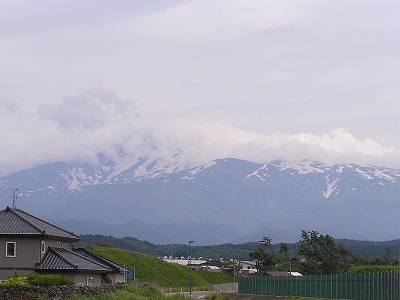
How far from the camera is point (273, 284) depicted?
66.3 m

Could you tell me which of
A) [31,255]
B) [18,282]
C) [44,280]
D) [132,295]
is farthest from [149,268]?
[18,282]

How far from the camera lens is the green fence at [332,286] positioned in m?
37.8

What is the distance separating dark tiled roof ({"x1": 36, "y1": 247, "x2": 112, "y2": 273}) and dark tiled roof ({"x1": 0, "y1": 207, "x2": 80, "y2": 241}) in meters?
1.10

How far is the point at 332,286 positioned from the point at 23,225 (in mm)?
21789

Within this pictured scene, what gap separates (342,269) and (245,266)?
6087 centimetres

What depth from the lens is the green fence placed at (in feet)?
124

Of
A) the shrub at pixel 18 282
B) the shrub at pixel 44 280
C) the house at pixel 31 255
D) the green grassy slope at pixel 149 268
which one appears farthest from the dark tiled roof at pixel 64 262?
the green grassy slope at pixel 149 268

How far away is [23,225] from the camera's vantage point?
42.5 metres

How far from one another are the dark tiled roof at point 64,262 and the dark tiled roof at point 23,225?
110cm

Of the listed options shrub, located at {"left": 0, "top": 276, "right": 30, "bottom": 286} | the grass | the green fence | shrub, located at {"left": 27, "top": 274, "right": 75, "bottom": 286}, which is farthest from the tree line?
shrub, located at {"left": 0, "top": 276, "right": 30, "bottom": 286}

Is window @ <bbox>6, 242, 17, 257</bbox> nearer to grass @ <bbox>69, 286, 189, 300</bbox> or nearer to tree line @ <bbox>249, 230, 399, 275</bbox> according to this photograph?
grass @ <bbox>69, 286, 189, 300</bbox>

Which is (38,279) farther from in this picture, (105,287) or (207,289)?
(207,289)

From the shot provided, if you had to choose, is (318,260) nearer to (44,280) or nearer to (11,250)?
(11,250)

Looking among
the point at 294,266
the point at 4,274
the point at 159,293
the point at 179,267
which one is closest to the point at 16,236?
the point at 4,274
